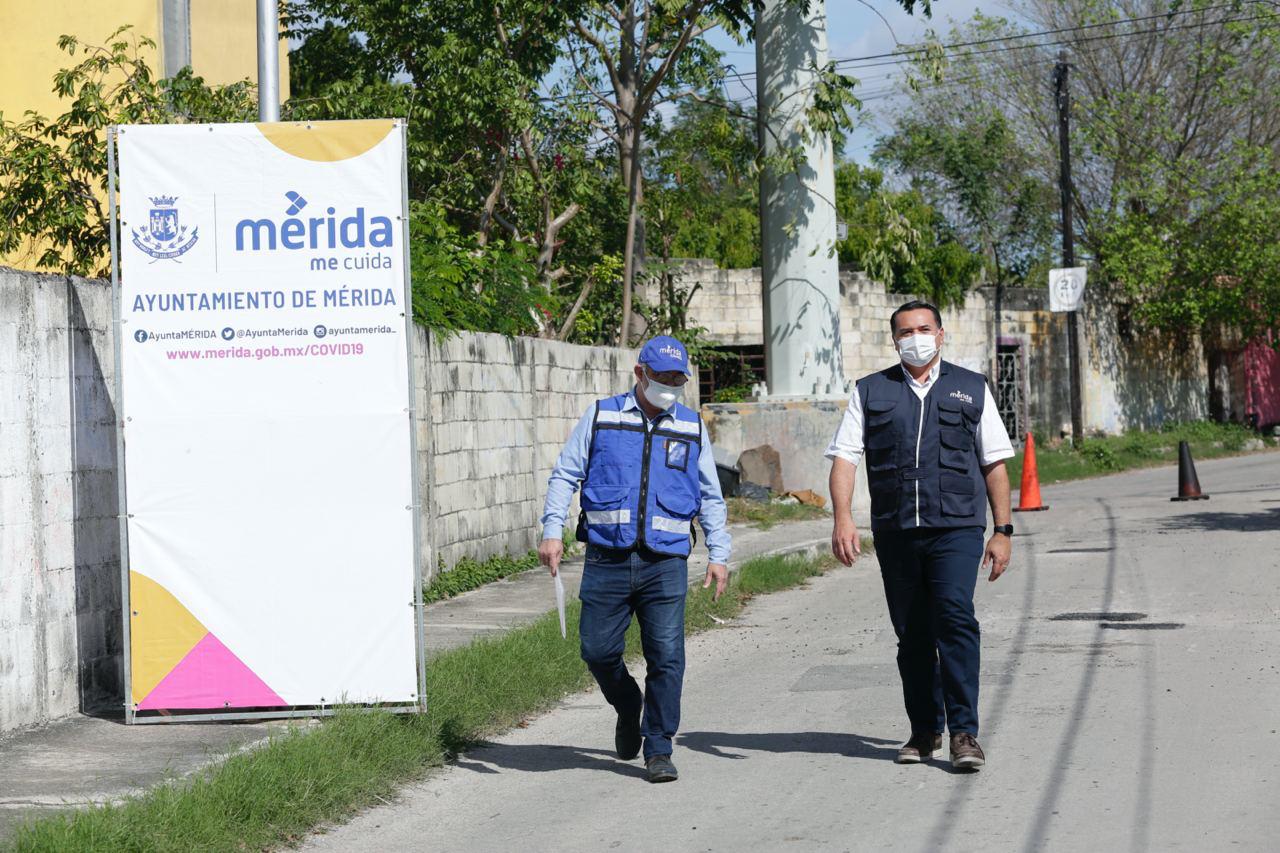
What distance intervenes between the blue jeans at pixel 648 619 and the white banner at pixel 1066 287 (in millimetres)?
24985

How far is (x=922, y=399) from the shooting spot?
278 inches

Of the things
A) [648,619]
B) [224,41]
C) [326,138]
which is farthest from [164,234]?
[224,41]

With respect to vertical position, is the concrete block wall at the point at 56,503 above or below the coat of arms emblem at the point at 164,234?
below

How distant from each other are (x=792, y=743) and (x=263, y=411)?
2958 mm

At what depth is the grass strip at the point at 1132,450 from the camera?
2934 centimetres

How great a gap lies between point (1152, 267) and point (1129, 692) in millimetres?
28239

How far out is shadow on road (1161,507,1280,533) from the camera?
17.3 m

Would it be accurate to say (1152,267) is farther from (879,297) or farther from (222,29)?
(222,29)

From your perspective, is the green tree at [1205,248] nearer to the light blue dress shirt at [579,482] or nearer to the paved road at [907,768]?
the paved road at [907,768]

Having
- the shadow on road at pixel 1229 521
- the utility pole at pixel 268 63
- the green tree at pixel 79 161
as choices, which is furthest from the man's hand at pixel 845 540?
the shadow on road at pixel 1229 521

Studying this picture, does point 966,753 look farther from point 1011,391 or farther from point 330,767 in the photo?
point 1011,391

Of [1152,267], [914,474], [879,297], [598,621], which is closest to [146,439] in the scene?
[598,621]

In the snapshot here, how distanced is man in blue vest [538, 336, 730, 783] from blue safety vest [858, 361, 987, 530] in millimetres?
748

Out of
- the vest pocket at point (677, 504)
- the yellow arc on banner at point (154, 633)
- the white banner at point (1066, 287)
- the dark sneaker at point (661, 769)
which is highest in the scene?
the white banner at point (1066, 287)
